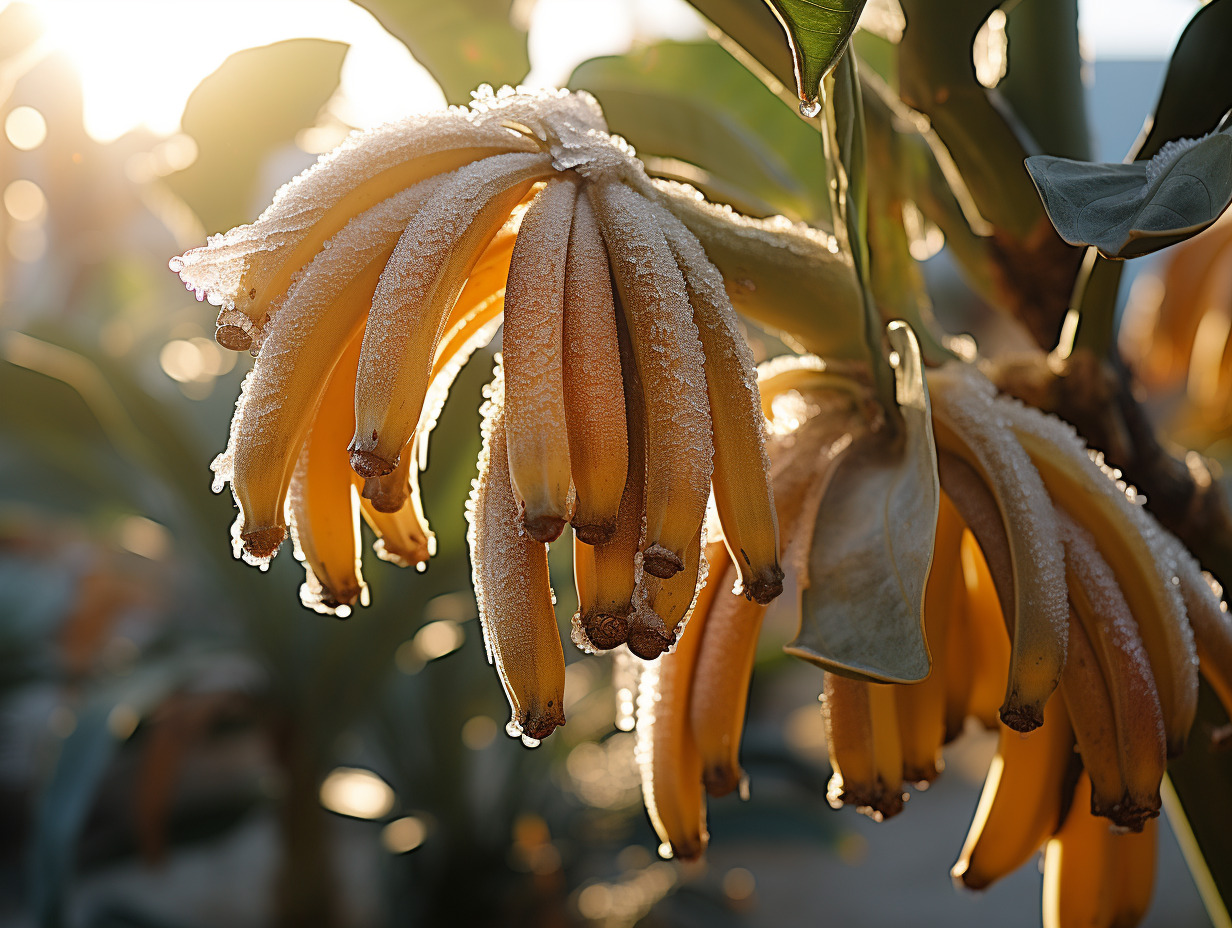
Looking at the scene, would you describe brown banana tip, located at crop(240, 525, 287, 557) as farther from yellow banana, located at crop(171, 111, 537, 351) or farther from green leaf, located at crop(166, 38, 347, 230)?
green leaf, located at crop(166, 38, 347, 230)

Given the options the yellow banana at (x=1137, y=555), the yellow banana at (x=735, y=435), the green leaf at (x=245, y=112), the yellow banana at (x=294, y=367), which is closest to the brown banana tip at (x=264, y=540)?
the yellow banana at (x=294, y=367)

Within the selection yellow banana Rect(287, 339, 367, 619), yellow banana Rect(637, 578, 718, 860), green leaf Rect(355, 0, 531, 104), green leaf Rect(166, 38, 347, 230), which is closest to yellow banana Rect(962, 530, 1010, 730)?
yellow banana Rect(637, 578, 718, 860)

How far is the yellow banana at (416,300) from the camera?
0.22 meters

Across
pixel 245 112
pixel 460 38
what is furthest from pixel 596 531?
pixel 245 112

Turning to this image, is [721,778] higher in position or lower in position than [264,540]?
lower

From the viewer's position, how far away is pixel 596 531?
22 cm

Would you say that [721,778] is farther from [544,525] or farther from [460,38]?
[460,38]

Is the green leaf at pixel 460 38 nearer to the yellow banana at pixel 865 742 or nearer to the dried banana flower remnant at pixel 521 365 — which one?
the dried banana flower remnant at pixel 521 365

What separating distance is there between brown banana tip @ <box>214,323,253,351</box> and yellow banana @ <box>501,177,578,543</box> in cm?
8

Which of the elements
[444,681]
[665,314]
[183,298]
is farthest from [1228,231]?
[183,298]

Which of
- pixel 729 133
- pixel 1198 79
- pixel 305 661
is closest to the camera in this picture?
pixel 1198 79

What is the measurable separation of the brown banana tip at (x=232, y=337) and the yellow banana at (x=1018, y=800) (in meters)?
0.27

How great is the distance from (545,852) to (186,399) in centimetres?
85

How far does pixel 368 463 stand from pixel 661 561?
0.24 feet
